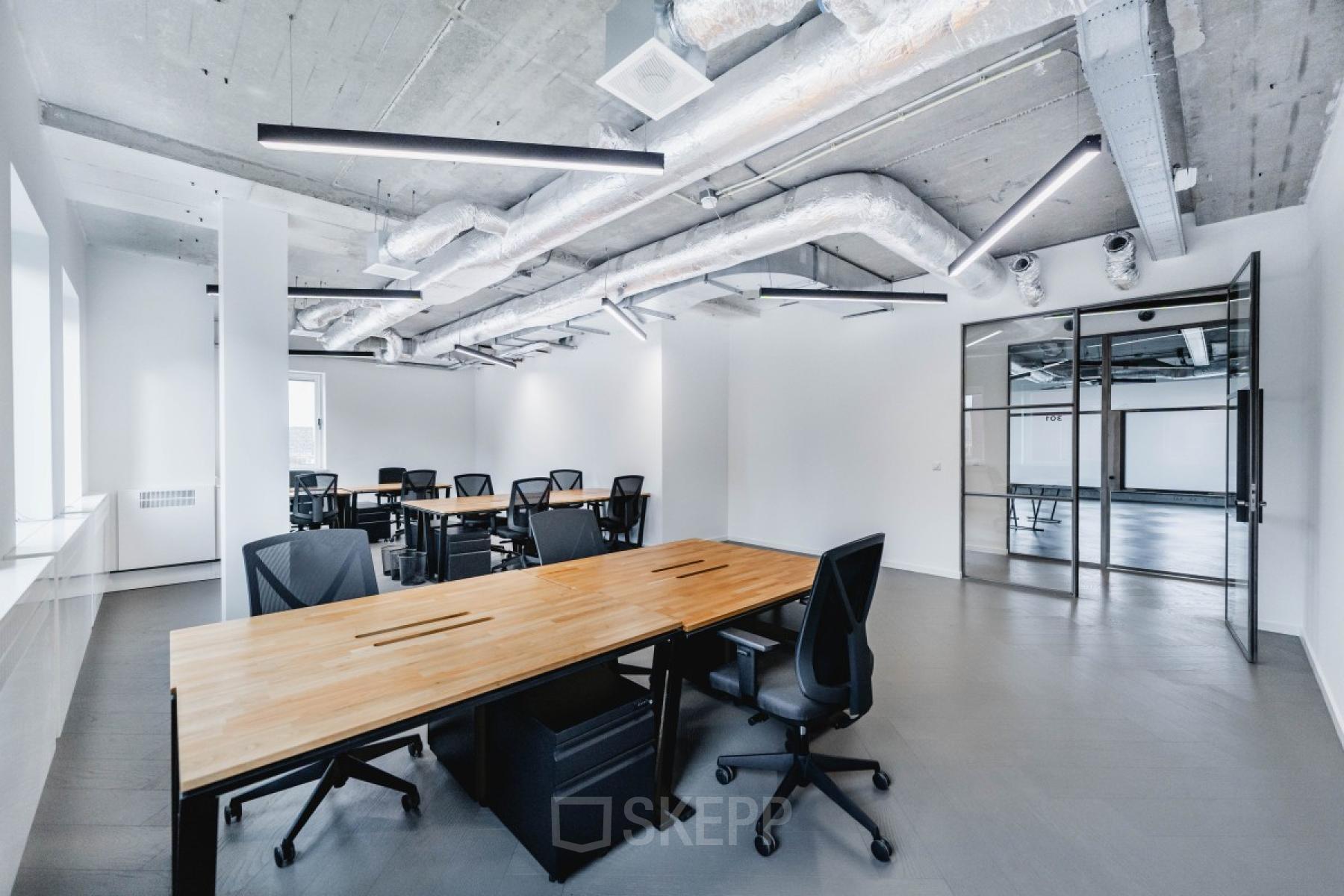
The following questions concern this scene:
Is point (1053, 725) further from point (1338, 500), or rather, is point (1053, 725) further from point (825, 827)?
point (1338, 500)

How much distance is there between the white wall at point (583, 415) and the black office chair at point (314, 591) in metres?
4.64

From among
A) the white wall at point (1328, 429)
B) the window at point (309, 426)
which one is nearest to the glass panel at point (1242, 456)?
the white wall at point (1328, 429)

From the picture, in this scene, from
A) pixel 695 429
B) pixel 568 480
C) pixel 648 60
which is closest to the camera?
pixel 648 60

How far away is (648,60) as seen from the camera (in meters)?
2.05

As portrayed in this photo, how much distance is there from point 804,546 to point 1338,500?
4293 millimetres

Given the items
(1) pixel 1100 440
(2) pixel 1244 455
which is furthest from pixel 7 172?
(1) pixel 1100 440

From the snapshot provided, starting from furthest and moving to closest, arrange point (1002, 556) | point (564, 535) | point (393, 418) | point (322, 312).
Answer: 1. point (393, 418)
2. point (322, 312)
3. point (1002, 556)
4. point (564, 535)

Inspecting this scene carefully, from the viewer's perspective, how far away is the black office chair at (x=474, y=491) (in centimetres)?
592

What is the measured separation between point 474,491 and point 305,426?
4257 mm

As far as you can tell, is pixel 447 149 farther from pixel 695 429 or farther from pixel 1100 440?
pixel 1100 440

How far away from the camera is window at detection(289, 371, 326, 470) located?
896cm

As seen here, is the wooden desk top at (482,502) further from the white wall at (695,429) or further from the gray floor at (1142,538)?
the gray floor at (1142,538)

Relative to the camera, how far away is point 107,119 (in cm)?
297

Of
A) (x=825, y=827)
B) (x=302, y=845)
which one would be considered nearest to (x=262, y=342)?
(x=302, y=845)
